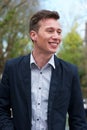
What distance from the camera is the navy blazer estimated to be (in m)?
3.34

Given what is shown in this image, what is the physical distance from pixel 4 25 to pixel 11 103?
16.0m

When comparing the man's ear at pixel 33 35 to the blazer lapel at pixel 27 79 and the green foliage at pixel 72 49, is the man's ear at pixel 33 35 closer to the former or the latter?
the blazer lapel at pixel 27 79

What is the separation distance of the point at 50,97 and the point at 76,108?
0.94 feet

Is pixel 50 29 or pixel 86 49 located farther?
pixel 86 49

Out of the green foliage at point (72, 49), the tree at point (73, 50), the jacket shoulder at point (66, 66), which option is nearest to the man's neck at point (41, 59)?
the jacket shoulder at point (66, 66)

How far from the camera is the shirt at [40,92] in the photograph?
3.34 m

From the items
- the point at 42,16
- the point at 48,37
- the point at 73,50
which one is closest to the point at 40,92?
the point at 48,37

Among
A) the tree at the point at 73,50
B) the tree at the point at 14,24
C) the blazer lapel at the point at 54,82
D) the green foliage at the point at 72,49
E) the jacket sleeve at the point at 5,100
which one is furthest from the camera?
the tree at the point at 73,50

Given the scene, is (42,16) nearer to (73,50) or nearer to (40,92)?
(40,92)

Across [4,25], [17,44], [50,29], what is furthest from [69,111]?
[17,44]

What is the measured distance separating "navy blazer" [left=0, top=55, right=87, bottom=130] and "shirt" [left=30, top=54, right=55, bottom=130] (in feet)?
0.14

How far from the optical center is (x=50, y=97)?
3340 millimetres

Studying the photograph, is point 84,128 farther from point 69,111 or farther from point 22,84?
point 22,84

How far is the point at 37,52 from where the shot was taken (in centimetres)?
350
